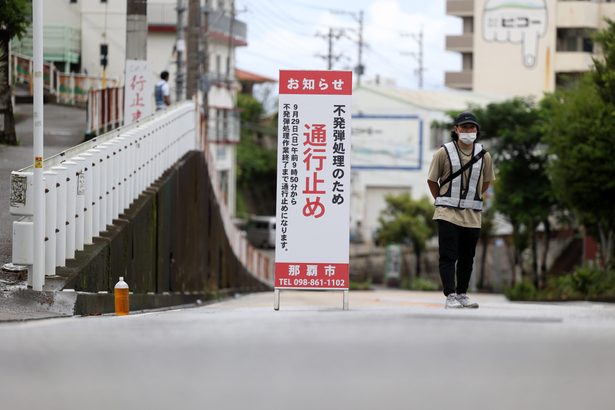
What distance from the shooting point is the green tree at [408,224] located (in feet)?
206

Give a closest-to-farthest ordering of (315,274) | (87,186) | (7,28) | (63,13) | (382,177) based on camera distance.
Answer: (315,274) < (87,186) < (7,28) < (63,13) < (382,177)

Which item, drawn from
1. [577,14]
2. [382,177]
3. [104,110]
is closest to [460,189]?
[104,110]

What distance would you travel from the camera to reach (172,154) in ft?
82.7

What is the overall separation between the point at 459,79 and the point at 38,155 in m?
71.8

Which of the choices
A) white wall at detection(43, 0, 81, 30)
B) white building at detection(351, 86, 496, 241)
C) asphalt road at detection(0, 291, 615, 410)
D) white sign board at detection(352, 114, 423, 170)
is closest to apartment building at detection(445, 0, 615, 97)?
white building at detection(351, 86, 496, 241)

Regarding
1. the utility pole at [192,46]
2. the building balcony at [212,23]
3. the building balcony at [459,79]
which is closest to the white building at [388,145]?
the building balcony at [459,79]

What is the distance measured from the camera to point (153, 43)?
41219 millimetres

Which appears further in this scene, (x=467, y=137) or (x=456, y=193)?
(x=456, y=193)

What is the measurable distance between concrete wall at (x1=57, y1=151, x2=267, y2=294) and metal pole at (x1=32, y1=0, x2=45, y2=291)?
0.57 m

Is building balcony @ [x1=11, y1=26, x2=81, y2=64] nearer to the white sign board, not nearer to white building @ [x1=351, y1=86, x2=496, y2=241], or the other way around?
white building @ [x1=351, y1=86, x2=496, y2=241]

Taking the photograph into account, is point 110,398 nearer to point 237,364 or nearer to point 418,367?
point 237,364

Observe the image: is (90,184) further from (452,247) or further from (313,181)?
(452,247)

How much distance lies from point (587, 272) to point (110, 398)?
26.0 meters

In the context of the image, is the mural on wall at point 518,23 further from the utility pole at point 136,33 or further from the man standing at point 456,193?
the man standing at point 456,193
